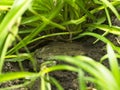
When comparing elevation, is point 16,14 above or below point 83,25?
below

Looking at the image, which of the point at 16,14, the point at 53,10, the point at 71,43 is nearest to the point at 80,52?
the point at 71,43

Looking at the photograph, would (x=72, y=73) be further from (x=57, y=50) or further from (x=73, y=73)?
(x=57, y=50)

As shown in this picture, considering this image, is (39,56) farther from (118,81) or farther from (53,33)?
(118,81)

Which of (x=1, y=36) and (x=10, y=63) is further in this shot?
(x=10, y=63)

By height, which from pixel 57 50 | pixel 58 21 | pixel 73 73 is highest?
pixel 58 21

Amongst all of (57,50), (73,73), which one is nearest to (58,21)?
(57,50)

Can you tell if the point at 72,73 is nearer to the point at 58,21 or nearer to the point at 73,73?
the point at 73,73

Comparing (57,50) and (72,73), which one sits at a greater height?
(57,50)

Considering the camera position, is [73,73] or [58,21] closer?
[73,73]
